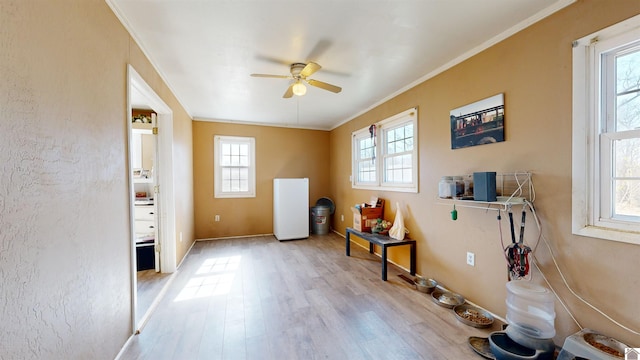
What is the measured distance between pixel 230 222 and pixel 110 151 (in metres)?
3.60

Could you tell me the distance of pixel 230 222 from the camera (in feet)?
16.5

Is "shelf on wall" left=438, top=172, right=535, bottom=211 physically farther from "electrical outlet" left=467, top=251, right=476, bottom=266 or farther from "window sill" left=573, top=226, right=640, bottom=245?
"electrical outlet" left=467, top=251, right=476, bottom=266

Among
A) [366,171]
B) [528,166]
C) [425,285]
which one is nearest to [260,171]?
[366,171]

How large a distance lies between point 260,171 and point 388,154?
2.79m

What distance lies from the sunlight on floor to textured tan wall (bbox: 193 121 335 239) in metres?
1.38

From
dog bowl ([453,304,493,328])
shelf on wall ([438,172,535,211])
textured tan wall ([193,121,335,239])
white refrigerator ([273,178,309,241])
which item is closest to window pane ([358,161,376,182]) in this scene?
white refrigerator ([273,178,309,241])

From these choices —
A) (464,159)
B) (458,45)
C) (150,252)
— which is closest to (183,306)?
(150,252)

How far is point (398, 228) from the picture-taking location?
3160 millimetres

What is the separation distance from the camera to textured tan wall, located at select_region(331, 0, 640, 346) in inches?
58.5

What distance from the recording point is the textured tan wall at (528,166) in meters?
1.49

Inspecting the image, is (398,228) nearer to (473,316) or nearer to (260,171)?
(473,316)

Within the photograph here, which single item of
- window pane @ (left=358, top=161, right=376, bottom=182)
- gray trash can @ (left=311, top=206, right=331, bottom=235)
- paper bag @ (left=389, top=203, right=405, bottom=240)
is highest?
window pane @ (left=358, top=161, right=376, bottom=182)

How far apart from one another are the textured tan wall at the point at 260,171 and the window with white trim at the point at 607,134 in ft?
14.6

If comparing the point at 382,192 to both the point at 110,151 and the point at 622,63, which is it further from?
the point at 110,151
